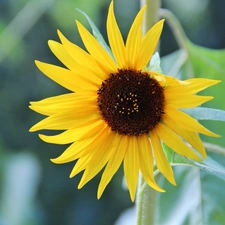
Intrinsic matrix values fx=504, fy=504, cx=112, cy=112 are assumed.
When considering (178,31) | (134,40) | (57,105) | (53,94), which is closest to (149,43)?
(134,40)

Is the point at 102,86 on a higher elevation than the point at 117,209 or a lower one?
higher

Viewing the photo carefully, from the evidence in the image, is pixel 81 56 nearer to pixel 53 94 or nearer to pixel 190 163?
pixel 190 163

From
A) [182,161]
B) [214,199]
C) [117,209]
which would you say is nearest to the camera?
[182,161]

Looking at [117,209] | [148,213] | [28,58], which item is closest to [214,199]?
[148,213]

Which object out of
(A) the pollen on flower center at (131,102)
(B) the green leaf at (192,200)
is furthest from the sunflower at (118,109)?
(B) the green leaf at (192,200)

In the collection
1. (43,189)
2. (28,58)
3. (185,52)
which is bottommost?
(43,189)

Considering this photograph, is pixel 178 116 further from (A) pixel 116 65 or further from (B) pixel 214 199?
(B) pixel 214 199

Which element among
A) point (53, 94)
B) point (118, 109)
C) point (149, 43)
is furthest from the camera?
point (53, 94)
